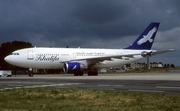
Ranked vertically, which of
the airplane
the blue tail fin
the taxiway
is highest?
the blue tail fin

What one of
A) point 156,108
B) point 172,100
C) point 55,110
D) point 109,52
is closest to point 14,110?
point 55,110

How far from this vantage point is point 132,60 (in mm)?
44219

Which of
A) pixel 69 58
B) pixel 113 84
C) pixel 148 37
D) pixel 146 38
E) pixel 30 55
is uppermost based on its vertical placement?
pixel 148 37

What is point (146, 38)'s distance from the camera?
4428 centimetres

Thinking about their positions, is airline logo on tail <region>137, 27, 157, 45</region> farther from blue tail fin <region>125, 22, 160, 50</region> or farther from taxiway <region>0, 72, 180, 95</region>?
taxiway <region>0, 72, 180, 95</region>

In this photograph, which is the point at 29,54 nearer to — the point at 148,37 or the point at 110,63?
the point at 110,63

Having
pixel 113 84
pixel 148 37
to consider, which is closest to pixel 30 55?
pixel 148 37

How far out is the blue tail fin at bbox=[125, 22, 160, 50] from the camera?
44.1 metres

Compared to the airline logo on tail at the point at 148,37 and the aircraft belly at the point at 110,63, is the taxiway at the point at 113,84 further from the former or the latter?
the airline logo on tail at the point at 148,37

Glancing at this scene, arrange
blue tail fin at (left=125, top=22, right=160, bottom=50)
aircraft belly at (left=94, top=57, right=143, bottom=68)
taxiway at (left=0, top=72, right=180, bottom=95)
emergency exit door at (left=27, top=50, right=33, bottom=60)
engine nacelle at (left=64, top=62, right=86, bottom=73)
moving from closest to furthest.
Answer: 1. taxiway at (left=0, top=72, right=180, bottom=95)
2. engine nacelle at (left=64, top=62, right=86, bottom=73)
3. emergency exit door at (left=27, top=50, right=33, bottom=60)
4. aircraft belly at (left=94, top=57, right=143, bottom=68)
5. blue tail fin at (left=125, top=22, right=160, bottom=50)

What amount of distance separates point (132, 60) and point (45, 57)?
15155mm

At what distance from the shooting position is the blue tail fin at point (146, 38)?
145ft

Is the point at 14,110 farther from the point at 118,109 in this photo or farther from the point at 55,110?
the point at 118,109

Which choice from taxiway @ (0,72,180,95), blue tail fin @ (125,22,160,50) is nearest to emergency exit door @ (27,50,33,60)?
taxiway @ (0,72,180,95)
